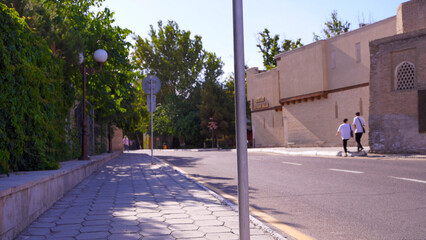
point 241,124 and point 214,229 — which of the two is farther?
point 214,229

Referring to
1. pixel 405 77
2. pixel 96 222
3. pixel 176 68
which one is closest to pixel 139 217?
pixel 96 222

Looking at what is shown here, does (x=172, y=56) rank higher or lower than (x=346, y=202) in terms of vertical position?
higher

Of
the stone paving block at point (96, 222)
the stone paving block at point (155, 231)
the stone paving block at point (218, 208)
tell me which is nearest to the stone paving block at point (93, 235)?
the stone paving block at point (155, 231)

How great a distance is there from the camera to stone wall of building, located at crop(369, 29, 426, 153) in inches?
741

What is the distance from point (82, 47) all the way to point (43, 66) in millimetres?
4634

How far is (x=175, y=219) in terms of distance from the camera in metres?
5.41

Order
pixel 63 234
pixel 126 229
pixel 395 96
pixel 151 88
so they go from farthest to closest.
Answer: pixel 395 96 → pixel 151 88 → pixel 126 229 → pixel 63 234

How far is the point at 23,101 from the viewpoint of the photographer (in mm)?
6883

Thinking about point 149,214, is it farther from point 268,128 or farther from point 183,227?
point 268,128

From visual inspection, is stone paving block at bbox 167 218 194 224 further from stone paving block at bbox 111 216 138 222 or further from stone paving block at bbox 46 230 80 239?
stone paving block at bbox 46 230 80 239

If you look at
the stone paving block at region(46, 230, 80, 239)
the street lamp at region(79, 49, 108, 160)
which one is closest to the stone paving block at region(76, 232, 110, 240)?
the stone paving block at region(46, 230, 80, 239)

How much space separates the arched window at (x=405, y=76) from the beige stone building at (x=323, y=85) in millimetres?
4995

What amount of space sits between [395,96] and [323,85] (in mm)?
Result: 13058

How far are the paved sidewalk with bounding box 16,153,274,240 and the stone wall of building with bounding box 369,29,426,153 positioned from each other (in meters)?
13.6
